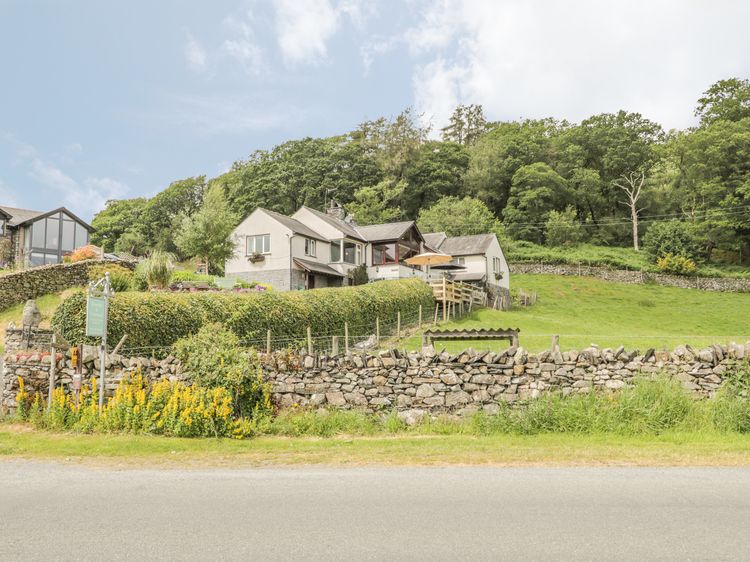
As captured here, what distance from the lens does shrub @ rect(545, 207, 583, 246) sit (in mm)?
69812

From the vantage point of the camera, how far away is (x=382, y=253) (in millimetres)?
47469

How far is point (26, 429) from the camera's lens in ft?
41.4

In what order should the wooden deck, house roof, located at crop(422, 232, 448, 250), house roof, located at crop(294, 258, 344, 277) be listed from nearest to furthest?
the wooden deck
house roof, located at crop(294, 258, 344, 277)
house roof, located at crop(422, 232, 448, 250)

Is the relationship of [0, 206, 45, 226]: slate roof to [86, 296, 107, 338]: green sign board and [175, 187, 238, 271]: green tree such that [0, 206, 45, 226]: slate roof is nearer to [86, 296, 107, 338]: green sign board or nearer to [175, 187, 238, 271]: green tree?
[175, 187, 238, 271]: green tree

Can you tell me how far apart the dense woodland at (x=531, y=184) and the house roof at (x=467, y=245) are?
12.6m

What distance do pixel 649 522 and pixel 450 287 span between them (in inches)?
1263

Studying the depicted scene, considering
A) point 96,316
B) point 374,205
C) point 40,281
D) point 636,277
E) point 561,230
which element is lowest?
point 96,316

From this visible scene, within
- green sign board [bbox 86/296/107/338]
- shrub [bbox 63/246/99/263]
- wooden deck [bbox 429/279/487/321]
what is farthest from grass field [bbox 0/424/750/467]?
shrub [bbox 63/246/99/263]

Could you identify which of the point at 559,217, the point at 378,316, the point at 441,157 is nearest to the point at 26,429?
the point at 378,316

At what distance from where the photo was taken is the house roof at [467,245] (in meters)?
48.8

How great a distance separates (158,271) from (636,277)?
50235 millimetres

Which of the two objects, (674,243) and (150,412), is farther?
(674,243)

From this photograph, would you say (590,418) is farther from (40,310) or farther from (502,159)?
(502,159)

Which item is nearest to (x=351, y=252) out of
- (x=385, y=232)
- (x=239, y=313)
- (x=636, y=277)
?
(x=385, y=232)
